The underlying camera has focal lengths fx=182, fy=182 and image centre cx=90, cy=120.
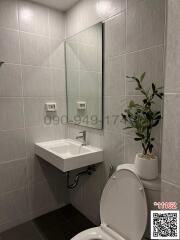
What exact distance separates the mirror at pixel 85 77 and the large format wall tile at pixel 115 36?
86 millimetres

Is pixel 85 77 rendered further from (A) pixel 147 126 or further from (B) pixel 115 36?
(A) pixel 147 126

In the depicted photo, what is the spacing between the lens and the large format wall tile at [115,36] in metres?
1.45

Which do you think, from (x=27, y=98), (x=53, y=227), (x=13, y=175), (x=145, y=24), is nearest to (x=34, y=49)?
(x=27, y=98)

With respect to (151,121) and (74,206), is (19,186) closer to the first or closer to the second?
(74,206)

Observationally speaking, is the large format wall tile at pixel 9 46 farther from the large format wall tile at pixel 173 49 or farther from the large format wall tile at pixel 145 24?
the large format wall tile at pixel 173 49

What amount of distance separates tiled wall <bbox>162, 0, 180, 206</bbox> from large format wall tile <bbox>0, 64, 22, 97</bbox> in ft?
5.02

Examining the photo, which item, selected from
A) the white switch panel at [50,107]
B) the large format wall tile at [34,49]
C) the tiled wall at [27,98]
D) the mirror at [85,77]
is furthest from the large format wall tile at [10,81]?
the mirror at [85,77]

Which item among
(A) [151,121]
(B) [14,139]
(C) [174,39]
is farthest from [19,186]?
(C) [174,39]

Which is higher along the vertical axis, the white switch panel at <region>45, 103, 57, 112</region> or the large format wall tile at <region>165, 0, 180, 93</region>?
the large format wall tile at <region>165, 0, 180, 93</region>

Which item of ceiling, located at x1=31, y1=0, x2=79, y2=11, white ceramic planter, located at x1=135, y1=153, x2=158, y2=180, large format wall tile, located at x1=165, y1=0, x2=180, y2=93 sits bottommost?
white ceramic planter, located at x1=135, y1=153, x2=158, y2=180

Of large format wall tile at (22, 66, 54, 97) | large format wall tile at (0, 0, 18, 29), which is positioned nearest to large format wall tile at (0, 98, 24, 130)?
large format wall tile at (22, 66, 54, 97)

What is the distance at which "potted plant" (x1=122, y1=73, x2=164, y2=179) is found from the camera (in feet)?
3.81

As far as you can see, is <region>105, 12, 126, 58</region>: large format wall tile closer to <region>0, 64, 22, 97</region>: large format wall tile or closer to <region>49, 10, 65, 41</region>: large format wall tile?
<region>49, 10, 65, 41</region>: large format wall tile

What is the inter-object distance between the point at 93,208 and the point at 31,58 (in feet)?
5.65
